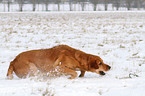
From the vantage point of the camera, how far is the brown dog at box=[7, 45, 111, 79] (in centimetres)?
546

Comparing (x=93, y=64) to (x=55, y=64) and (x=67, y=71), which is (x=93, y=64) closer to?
(x=67, y=71)

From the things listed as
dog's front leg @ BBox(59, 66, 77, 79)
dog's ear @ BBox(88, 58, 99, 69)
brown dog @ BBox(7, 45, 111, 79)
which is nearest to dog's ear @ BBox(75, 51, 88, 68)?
brown dog @ BBox(7, 45, 111, 79)

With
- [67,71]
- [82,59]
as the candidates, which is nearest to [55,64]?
[67,71]

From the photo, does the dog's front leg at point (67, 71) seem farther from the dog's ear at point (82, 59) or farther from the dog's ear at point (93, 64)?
the dog's ear at point (93, 64)

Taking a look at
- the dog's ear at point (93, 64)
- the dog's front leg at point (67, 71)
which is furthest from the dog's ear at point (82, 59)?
the dog's front leg at point (67, 71)

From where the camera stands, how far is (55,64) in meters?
5.52

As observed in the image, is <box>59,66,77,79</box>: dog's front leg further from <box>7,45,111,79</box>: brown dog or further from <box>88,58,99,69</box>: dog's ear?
<box>88,58,99,69</box>: dog's ear

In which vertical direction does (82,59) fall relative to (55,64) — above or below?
above

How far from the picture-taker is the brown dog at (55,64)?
546 cm

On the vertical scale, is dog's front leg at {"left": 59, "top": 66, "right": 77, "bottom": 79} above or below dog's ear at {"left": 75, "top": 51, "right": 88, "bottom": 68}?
below

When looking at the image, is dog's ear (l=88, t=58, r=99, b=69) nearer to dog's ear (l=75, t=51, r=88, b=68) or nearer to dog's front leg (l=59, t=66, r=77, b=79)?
dog's ear (l=75, t=51, r=88, b=68)

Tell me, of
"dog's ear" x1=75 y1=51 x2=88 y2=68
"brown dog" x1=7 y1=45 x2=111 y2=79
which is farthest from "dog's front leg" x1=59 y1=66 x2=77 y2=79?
"dog's ear" x1=75 y1=51 x2=88 y2=68

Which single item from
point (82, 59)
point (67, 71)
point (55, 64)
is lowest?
point (67, 71)

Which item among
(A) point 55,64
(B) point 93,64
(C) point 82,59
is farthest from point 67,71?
(B) point 93,64
